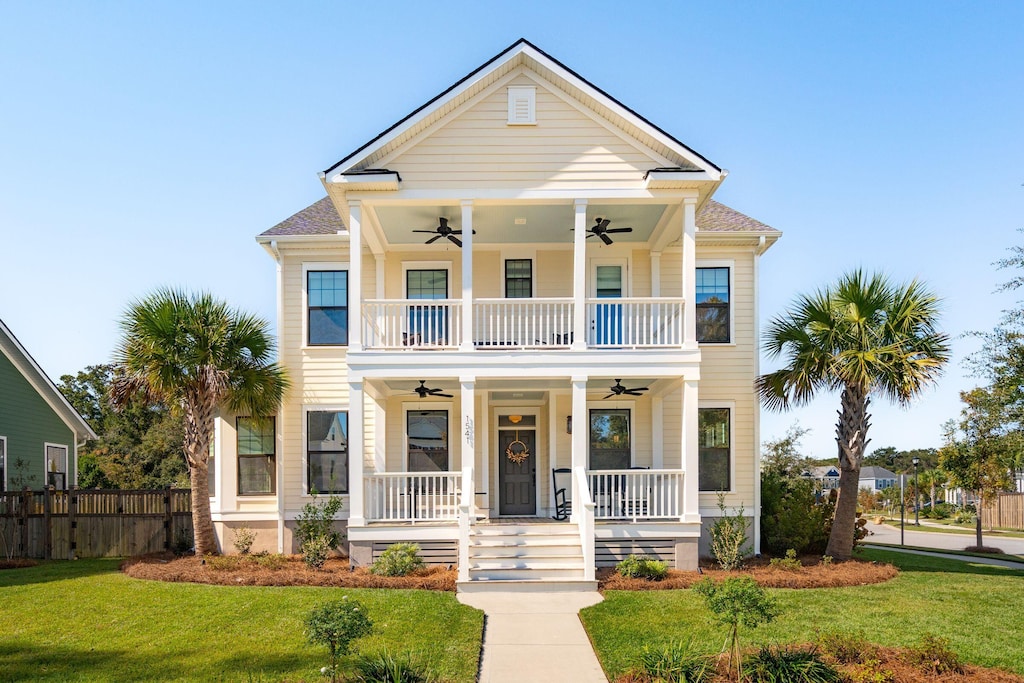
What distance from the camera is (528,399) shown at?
17484 millimetres

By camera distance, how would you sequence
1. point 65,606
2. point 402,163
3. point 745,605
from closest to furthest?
point 745,605, point 65,606, point 402,163

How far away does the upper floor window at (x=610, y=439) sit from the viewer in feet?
55.9

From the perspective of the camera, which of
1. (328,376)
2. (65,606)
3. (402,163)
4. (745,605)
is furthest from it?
(328,376)

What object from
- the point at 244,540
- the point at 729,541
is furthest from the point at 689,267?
the point at 244,540

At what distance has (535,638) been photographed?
9.73 meters

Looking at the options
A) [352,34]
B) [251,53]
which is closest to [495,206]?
[352,34]

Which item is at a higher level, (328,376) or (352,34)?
(352,34)

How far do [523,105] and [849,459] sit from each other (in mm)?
8752

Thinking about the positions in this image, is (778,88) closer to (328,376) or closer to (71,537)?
(328,376)

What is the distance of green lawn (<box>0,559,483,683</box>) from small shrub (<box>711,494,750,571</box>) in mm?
5368

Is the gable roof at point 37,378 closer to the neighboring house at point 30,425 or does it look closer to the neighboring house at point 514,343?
the neighboring house at point 30,425

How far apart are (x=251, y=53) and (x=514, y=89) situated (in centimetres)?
450

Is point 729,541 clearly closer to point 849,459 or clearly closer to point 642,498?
point 642,498

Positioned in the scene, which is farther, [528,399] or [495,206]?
[528,399]
